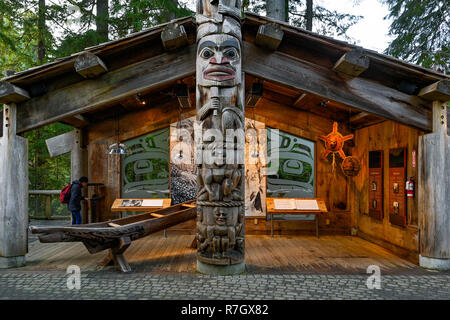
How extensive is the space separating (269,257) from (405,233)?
2.65 metres

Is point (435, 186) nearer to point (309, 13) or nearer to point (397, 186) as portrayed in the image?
point (397, 186)

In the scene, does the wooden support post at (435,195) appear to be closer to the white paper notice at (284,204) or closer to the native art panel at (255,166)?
the white paper notice at (284,204)

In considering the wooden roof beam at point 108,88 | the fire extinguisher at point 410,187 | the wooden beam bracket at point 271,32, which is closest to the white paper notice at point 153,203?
the wooden roof beam at point 108,88

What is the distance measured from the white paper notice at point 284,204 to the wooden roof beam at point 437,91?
359 centimetres

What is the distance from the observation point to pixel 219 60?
4551 mm

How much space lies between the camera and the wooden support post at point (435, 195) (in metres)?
5.04

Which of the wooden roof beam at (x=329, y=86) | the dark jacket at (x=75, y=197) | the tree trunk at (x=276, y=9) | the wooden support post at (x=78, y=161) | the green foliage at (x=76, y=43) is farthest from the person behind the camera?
the green foliage at (x=76, y=43)

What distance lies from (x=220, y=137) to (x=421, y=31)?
9.05 meters

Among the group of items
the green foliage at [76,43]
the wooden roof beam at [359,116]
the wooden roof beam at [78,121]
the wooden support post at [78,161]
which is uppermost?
the green foliage at [76,43]

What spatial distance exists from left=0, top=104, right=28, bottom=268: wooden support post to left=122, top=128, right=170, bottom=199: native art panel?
296 centimetres

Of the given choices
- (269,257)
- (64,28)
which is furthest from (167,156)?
(64,28)

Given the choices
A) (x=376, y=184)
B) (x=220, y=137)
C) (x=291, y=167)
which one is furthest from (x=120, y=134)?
(x=376, y=184)

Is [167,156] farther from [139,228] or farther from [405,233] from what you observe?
Result: [405,233]

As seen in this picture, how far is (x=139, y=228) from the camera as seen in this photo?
5.09 meters
